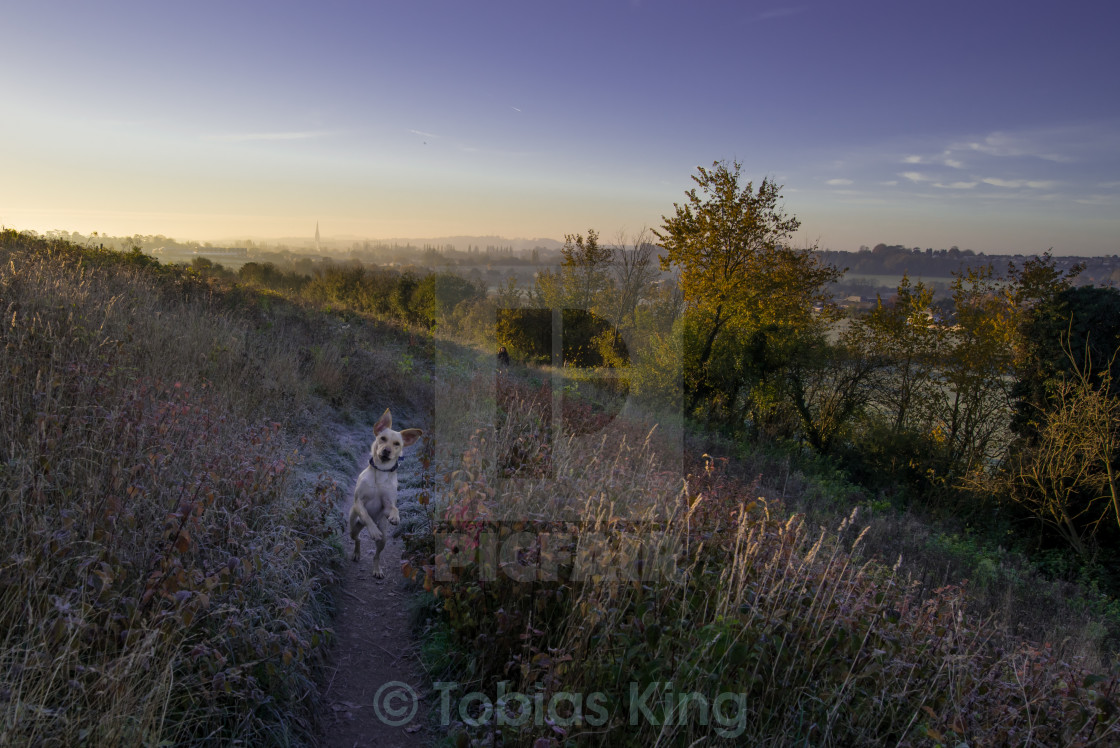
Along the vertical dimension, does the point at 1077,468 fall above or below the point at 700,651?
below

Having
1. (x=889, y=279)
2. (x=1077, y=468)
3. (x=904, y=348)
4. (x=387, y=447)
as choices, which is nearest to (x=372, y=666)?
(x=387, y=447)

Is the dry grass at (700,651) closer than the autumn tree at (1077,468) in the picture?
Yes

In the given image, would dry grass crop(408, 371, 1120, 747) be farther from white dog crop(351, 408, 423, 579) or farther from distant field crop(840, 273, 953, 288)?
distant field crop(840, 273, 953, 288)

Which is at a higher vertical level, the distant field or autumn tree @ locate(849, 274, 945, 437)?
the distant field

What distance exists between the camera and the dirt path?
10.9 ft

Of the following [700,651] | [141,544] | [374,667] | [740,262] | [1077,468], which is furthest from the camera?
[740,262]

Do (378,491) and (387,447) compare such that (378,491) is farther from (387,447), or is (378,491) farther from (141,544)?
(141,544)

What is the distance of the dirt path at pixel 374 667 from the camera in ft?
10.9

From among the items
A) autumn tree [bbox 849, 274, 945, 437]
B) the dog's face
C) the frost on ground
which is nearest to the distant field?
autumn tree [bbox 849, 274, 945, 437]

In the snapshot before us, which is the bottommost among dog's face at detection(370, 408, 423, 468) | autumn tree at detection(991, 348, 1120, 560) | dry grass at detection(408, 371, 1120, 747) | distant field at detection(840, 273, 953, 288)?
autumn tree at detection(991, 348, 1120, 560)

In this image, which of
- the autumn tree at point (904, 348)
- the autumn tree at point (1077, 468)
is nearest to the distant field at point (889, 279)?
the autumn tree at point (904, 348)

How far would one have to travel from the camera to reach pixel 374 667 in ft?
13.0

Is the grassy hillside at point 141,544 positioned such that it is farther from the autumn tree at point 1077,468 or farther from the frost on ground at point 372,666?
the autumn tree at point 1077,468

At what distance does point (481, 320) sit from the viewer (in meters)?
35.5
